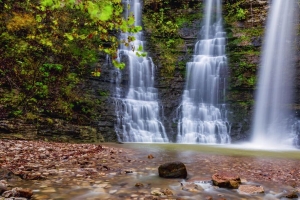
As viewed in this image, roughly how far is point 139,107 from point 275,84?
31.4 feet

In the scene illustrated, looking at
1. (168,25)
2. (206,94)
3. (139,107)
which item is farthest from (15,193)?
(168,25)

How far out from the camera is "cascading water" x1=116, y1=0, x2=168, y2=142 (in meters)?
15.6

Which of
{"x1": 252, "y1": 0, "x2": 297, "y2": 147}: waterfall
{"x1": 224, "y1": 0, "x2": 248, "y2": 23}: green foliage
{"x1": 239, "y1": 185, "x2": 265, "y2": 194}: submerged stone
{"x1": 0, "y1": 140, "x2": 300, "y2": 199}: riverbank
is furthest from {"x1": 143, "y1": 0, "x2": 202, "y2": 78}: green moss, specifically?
{"x1": 239, "y1": 185, "x2": 265, "y2": 194}: submerged stone

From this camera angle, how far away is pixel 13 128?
11.4m

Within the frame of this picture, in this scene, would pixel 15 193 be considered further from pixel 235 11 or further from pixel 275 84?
pixel 235 11

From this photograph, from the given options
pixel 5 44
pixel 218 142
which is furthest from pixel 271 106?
pixel 5 44

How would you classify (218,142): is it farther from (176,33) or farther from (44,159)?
(44,159)

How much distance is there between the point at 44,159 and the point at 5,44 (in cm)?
1106

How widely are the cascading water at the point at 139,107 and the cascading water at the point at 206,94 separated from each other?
1.82 m

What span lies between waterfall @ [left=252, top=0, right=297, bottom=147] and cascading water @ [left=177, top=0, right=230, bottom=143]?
240cm

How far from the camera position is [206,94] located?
732 inches

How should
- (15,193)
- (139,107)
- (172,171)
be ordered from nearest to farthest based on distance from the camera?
(15,193) < (172,171) < (139,107)

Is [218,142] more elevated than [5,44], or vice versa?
[5,44]

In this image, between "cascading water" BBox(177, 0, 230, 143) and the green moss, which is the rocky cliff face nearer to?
the green moss
